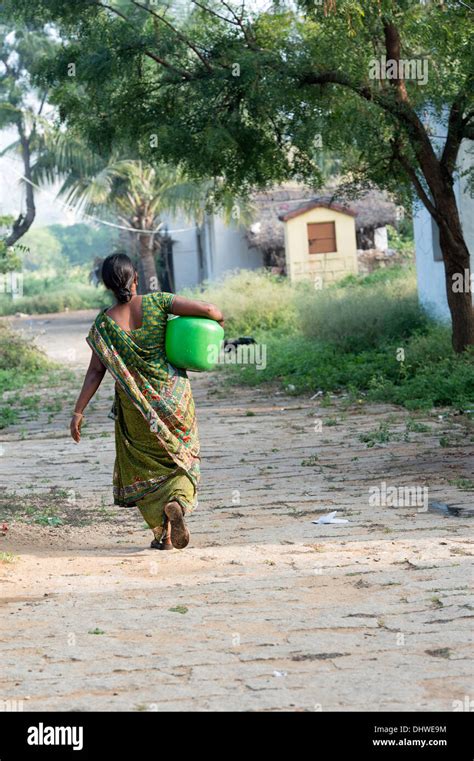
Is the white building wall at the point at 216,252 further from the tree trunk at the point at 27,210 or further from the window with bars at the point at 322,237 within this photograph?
the tree trunk at the point at 27,210

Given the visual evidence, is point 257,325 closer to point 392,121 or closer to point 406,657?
point 392,121

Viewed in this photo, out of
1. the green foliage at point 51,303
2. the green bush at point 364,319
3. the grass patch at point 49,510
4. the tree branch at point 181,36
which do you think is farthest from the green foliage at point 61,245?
the grass patch at point 49,510

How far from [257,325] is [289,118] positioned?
39.4 ft

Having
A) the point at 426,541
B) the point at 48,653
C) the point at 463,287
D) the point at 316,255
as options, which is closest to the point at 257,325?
the point at 316,255

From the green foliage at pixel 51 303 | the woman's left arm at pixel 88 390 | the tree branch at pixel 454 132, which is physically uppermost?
the tree branch at pixel 454 132

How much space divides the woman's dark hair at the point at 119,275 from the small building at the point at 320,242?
26189mm

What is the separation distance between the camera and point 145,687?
4137 millimetres

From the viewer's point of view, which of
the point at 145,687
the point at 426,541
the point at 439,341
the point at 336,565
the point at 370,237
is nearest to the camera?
the point at 145,687

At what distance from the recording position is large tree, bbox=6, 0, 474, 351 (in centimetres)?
1223

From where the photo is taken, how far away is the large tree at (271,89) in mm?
12227

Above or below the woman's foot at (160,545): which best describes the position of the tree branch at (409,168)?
above

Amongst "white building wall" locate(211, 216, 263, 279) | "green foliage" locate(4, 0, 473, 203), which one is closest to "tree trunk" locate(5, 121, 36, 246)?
"white building wall" locate(211, 216, 263, 279)

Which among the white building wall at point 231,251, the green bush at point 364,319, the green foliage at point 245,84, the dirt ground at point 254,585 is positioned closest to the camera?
the dirt ground at point 254,585

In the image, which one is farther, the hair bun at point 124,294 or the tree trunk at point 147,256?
the tree trunk at point 147,256
